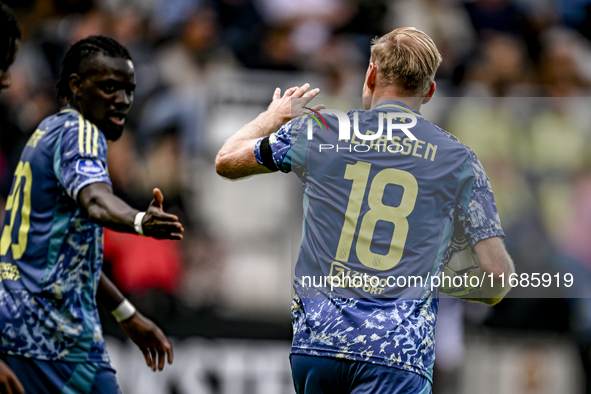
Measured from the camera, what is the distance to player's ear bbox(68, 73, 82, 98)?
4.43 m

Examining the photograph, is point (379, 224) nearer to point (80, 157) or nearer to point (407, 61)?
point (407, 61)

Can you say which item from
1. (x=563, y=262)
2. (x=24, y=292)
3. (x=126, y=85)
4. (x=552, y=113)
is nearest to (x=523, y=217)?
(x=563, y=262)

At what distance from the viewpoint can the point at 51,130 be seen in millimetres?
4172

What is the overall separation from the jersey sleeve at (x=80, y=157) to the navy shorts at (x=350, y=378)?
146cm

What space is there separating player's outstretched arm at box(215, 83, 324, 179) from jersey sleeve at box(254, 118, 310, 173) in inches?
1.8

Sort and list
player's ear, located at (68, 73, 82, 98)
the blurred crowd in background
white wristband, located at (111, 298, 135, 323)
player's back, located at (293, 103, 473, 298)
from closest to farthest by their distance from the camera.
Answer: player's back, located at (293, 103, 473, 298), player's ear, located at (68, 73, 82, 98), white wristband, located at (111, 298, 135, 323), the blurred crowd in background

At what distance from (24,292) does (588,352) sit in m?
6.63

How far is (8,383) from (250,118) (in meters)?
5.47

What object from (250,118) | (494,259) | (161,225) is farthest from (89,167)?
(250,118)

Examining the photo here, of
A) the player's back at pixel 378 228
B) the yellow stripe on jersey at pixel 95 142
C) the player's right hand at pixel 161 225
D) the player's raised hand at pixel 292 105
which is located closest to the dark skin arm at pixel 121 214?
the player's right hand at pixel 161 225

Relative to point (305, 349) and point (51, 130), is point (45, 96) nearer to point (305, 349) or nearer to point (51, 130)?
point (51, 130)

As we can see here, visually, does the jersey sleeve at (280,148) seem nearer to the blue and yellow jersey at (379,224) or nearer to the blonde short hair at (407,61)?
the blue and yellow jersey at (379,224)

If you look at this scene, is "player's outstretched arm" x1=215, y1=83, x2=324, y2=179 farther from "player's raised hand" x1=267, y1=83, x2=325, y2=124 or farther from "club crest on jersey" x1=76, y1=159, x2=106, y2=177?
"club crest on jersey" x1=76, y1=159, x2=106, y2=177

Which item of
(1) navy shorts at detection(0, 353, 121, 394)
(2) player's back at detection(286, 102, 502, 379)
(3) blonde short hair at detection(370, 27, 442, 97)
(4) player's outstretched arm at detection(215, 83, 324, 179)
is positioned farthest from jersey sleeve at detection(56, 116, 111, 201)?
(3) blonde short hair at detection(370, 27, 442, 97)
